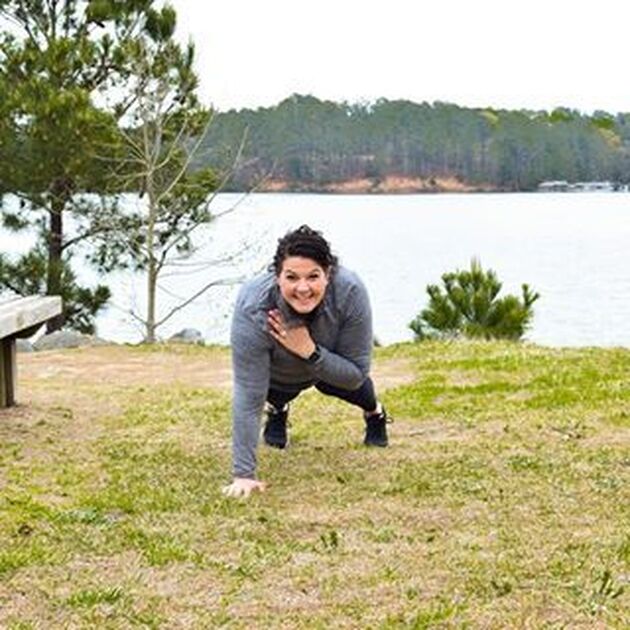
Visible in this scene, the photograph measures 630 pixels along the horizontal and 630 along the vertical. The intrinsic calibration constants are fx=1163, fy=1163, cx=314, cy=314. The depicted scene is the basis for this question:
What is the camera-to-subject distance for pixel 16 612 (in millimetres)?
3230

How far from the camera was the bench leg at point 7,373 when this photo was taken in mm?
7152

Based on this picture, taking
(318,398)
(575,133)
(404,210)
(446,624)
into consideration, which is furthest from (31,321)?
(404,210)

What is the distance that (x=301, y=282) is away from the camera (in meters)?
4.69

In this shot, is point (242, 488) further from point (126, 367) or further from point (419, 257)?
point (419, 257)

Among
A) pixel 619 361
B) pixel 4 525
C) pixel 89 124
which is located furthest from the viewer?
pixel 89 124

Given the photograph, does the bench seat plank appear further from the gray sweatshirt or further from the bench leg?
the gray sweatshirt

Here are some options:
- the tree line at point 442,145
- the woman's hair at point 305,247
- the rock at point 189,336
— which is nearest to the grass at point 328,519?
the woman's hair at point 305,247

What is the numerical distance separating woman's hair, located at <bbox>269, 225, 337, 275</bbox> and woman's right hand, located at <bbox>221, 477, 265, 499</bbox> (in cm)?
86

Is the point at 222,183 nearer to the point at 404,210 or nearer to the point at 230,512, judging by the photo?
the point at 230,512

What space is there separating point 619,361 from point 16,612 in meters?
7.11

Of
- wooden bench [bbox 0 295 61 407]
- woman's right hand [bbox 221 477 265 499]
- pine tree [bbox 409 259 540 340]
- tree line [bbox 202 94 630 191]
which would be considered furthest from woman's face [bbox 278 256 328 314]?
tree line [bbox 202 94 630 191]

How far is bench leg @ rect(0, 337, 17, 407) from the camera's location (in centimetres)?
715

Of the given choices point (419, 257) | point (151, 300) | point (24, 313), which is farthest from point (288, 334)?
point (419, 257)

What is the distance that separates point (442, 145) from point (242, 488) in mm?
60936
